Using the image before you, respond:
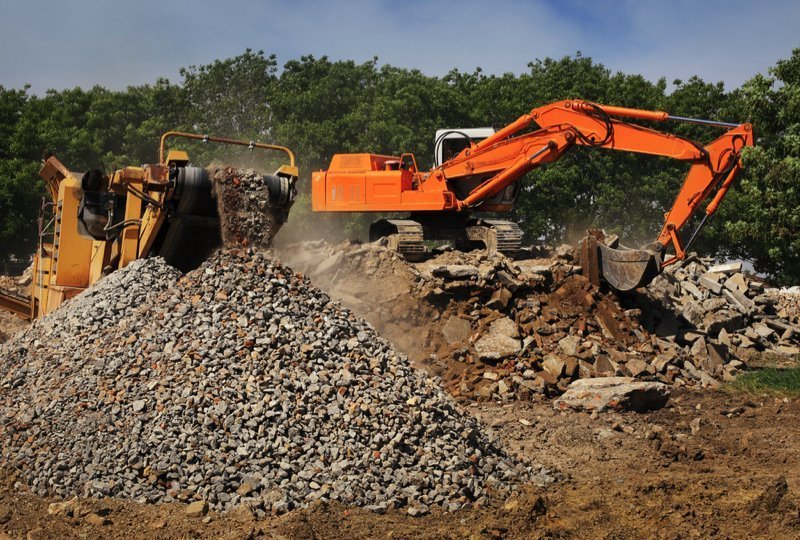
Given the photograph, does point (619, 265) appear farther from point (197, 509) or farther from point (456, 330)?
point (197, 509)

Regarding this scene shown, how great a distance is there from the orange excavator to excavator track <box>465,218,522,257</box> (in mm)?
18

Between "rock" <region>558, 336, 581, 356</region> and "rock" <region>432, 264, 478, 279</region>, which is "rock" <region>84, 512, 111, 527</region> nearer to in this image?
"rock" <region>558, 336, 581, 356</region>

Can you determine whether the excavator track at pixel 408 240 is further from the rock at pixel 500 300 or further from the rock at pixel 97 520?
the rock at pixel 97 520

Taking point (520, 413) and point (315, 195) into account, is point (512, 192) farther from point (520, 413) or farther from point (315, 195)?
point (520, 413)

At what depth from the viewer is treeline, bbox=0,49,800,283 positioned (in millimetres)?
29359

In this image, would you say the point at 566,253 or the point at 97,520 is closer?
the point at 97,520

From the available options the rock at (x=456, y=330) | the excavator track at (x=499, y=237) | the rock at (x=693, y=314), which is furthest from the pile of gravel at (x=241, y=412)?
the rock at (x=693, y=314)

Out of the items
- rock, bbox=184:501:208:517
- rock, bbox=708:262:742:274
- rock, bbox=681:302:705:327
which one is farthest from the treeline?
rock, bbox=184:501:208:517

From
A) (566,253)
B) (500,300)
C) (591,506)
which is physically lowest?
(591,506)

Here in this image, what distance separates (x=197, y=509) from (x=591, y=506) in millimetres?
3066

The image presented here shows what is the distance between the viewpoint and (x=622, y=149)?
13.8 metres

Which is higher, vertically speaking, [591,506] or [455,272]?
[455,272]

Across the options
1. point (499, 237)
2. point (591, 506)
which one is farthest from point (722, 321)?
point (591, 506)

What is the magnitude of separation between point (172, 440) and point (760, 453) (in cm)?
582
